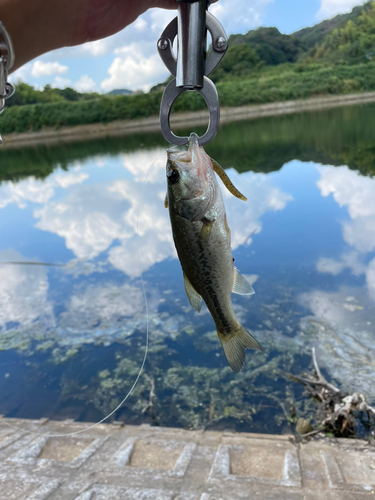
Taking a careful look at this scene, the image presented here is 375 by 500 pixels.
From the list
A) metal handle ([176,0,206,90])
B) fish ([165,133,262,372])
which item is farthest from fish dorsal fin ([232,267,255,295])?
metal handle ([176,0,206,90])

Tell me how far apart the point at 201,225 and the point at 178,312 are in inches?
307

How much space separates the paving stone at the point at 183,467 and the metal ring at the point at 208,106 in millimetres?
4193

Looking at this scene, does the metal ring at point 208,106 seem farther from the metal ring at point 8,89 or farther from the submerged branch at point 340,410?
the submerged branch at point 340,410

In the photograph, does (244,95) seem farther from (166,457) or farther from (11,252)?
(166,457)

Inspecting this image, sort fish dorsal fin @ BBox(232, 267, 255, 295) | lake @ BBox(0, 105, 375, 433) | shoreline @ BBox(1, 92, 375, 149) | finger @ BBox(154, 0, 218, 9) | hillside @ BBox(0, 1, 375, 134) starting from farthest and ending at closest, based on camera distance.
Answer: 1. shoreline @ BBox(1, 92, 375, 149)
2. hillside @ BBox(0, 1, 375, 134)
3. lake @ BBox(0, 105, 375, 433)
4. finger @ BBox(154, 0, 218, 9)
5. fish dorsal fin @ BBox(232, 267, 255, 295)

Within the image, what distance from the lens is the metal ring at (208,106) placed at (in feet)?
3.84

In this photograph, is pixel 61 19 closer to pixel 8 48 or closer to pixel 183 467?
pixel 8 48

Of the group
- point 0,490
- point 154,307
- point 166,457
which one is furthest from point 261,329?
point 0,490

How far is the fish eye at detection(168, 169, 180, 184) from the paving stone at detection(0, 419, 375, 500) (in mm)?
4101

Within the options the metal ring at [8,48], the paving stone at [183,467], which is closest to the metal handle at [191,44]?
the metal ring at [8,48]

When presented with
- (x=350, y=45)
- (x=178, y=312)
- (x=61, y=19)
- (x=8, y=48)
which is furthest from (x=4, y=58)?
(x=350, y=45)

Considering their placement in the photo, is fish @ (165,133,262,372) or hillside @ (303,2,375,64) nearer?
fish @ (165,133,262,372)

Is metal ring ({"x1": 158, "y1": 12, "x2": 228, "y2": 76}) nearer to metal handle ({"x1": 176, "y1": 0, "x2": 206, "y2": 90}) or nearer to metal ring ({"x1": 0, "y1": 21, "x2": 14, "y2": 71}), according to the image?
metal handle ({"x1": 176, "y1": 0, "x2": 206, "y2": 90})

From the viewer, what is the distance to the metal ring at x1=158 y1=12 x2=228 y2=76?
1269 mm
